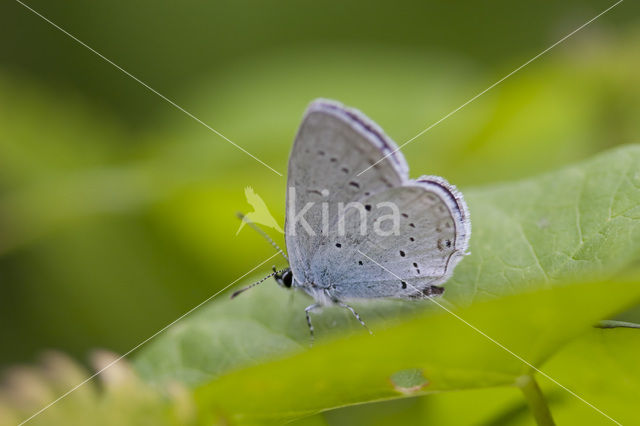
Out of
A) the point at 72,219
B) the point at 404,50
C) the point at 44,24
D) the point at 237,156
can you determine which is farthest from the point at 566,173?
the point at 44,24

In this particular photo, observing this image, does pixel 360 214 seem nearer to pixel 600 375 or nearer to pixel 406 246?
pixel 406 246

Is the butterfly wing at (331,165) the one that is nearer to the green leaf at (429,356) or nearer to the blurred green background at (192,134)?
the blurred green background at (192,134)

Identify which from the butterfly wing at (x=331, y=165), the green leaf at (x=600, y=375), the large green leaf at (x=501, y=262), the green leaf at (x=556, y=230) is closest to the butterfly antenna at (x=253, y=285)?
the large green leaf at (x=501, y=262)

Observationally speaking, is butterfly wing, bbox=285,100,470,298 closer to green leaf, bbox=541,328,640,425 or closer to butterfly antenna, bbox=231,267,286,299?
butterfly antenna, bbox=231,267,286,299

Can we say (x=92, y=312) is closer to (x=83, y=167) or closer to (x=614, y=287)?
(x=83, y=167)

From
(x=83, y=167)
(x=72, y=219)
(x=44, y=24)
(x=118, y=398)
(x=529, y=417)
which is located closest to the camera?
(x=118, y=398)
